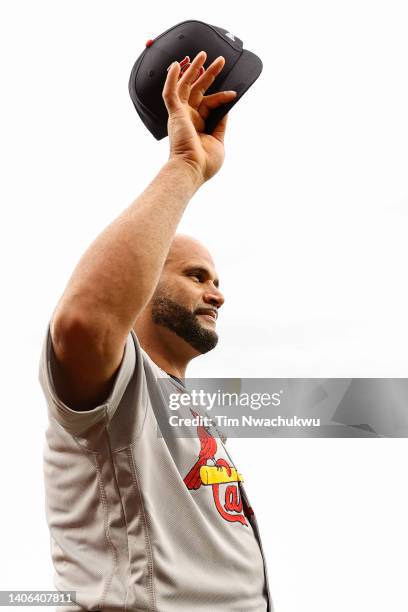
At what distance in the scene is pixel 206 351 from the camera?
9.41 ft

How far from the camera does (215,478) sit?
6.88ft

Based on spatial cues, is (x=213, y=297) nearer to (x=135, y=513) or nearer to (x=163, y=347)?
(x=163, y=347)

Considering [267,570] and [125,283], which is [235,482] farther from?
[125,283]

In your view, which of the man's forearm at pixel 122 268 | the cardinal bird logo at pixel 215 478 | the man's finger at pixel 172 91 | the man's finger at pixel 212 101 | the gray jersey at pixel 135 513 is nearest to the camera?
the man's forearm at pixel 122 268

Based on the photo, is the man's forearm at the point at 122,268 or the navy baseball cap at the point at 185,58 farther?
the navy baseball cap at the point at 185,58

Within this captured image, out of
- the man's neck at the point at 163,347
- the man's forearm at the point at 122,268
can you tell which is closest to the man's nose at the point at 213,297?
the man's neck at the point at 163,347

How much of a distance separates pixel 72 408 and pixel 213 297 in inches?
53.5

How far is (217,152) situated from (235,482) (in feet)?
3.63

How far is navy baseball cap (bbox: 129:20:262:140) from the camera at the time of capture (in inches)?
83.2

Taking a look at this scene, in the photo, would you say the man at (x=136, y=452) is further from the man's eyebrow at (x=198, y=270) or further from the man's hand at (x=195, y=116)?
the man's eyebrow at (x=198, y=270)

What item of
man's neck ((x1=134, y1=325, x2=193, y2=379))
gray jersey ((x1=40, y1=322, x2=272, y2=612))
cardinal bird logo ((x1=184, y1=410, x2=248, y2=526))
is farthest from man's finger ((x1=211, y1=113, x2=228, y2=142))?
man's neck ((x1=134, y1=325, x2=193, y2=379))

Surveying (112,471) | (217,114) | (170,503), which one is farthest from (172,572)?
(217,114)

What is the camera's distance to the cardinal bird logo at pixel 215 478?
2.01 meters

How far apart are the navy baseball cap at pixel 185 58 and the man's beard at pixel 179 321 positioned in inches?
29.3
